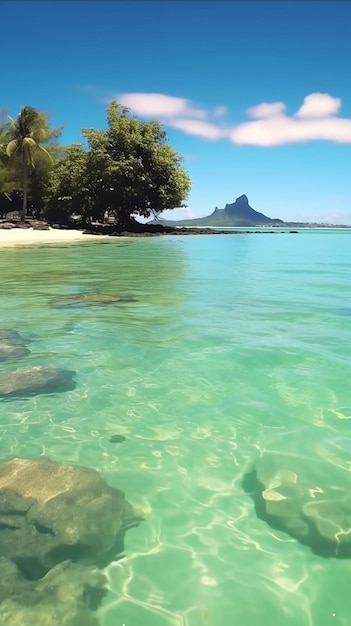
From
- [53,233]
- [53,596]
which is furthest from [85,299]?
[53,233]

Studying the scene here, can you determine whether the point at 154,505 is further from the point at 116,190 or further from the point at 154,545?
the point at 116,190

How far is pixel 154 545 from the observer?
2.72 m

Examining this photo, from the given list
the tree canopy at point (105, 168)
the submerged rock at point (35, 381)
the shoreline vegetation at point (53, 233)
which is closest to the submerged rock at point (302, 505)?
the submerged rock at point (35, 381)

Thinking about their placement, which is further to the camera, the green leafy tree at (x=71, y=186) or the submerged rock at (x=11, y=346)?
the green leafy tree at (x=71, y=186)

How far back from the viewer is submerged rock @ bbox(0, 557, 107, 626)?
2.14m

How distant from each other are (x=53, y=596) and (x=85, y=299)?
8.71 meters

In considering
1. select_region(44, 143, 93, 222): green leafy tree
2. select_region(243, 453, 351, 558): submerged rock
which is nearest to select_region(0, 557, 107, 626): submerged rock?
select_region(243, 453, 351, 558): submerged rock

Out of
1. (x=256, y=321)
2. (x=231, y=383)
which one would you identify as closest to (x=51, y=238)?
(x=256, y=321)

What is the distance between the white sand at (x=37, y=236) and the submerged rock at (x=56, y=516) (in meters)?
32.4

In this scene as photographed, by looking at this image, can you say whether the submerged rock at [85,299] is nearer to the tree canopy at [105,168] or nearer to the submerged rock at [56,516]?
the submerged rock at [56,516]

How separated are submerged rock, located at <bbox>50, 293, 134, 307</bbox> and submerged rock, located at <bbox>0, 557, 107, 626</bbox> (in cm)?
787

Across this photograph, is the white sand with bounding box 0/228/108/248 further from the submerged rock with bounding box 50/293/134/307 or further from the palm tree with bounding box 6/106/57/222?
the submerged rock with bounding box 50/293/134/307

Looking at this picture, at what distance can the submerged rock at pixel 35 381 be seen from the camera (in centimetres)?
489

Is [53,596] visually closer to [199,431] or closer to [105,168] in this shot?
[199,431]
